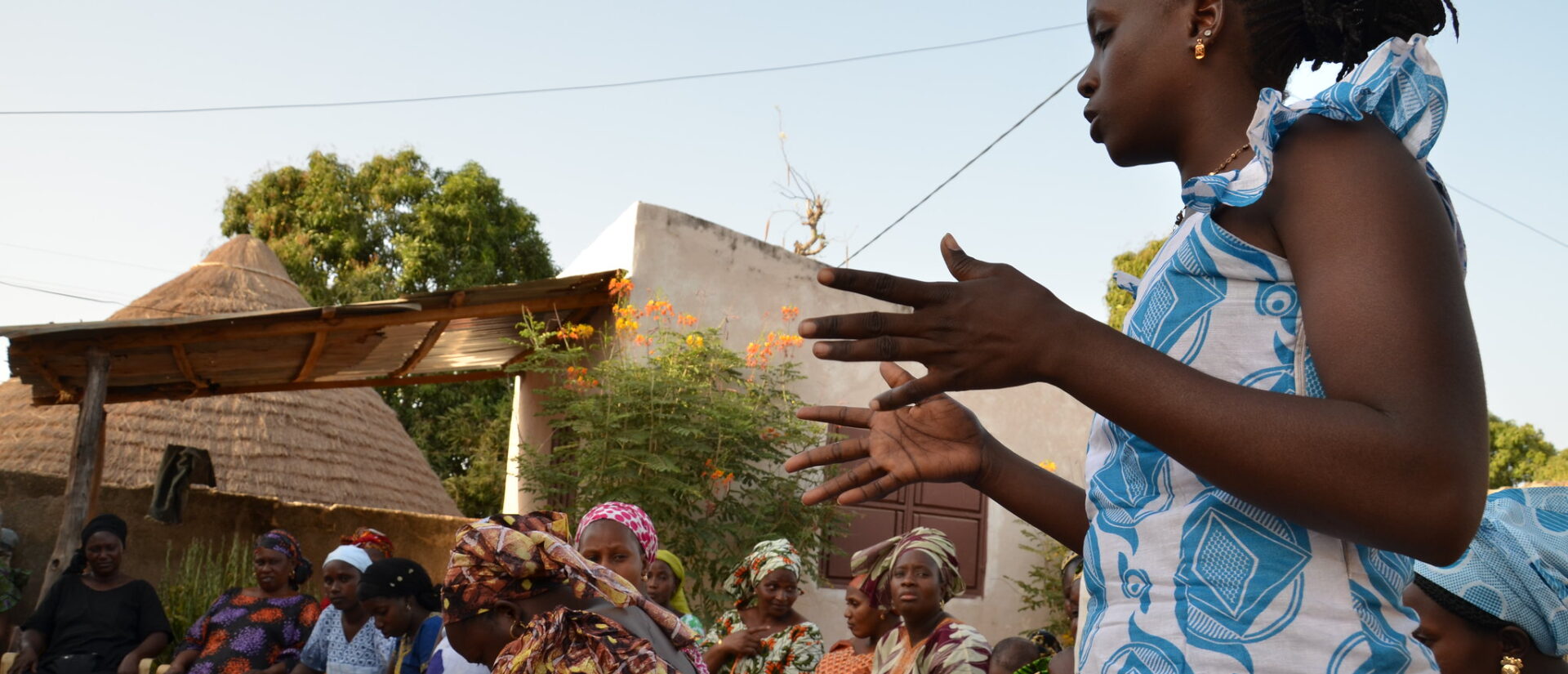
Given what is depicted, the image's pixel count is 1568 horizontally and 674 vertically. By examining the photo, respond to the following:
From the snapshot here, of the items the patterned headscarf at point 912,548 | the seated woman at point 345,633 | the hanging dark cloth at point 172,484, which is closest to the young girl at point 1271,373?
the patterned headscarf at point 912,548

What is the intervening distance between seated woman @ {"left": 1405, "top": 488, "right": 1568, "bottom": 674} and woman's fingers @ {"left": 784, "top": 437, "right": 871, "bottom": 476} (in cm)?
130

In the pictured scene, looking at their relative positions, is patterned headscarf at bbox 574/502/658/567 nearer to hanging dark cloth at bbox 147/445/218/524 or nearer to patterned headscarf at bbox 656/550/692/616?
patterned headscarf at bbox 656/550/692/616

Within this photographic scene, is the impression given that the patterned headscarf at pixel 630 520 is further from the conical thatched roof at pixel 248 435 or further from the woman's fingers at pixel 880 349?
the conical thatched roof at pixel 248 435

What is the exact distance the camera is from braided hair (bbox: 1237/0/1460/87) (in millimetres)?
1390

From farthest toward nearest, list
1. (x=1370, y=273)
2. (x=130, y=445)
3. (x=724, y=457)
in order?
(x=130, y=445), (x=724, y=457), (x=1370, y=273)

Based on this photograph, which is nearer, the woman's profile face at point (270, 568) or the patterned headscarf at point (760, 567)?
the patterned headscarf at point (760, 567)

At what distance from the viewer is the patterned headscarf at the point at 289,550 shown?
776cm

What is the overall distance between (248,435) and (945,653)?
1046cm

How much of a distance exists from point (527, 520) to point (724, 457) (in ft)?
18.7

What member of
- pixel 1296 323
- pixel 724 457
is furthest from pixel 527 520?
pixel 724 457

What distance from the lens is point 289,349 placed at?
31.7ft

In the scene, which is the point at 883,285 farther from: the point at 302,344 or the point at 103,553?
the point at 302,344

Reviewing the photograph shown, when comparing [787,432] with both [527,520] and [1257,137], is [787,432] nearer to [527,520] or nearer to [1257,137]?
[527,520]

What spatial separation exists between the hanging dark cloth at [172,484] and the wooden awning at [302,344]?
1.71ft
